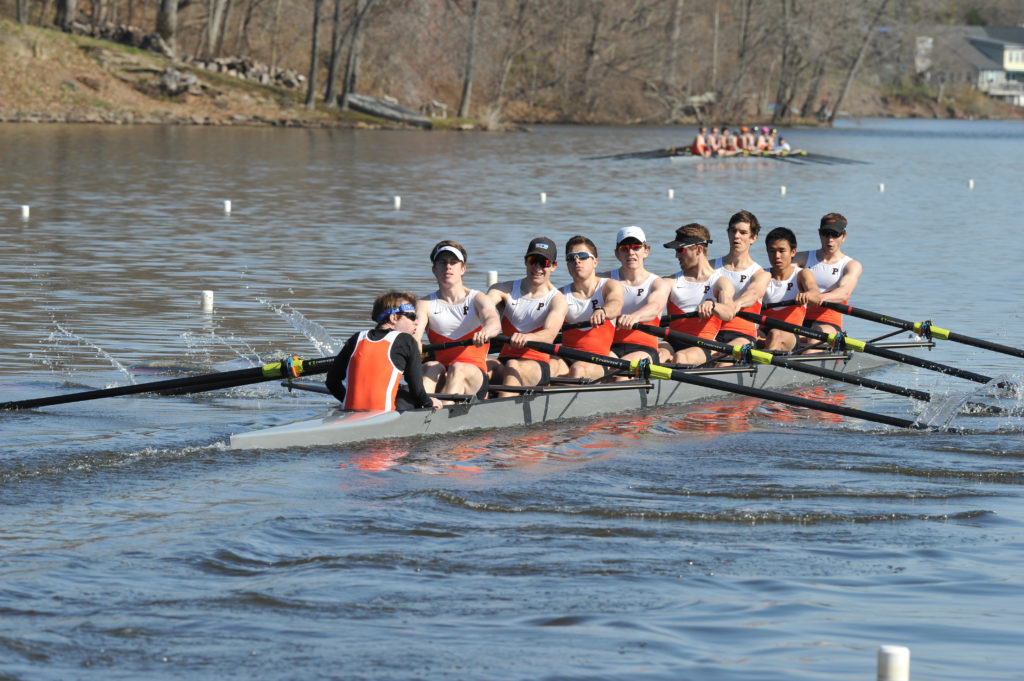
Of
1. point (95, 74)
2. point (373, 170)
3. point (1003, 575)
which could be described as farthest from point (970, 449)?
point (95, 74)

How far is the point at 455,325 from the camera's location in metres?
10.0

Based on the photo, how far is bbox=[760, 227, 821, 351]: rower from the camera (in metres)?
12.6

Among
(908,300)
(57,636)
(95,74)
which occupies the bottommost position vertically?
(57,636)

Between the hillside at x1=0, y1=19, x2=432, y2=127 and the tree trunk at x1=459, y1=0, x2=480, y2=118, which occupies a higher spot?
the tree trunk at x1=459, y1=0, x2=480, y2=118

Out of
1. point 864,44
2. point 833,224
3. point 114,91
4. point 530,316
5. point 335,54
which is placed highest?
point 864,44

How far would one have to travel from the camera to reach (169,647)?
5664 mm

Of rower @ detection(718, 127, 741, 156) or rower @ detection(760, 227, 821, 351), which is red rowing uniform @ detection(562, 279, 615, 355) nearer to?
rower @ detection(760, 227, 821, 351)

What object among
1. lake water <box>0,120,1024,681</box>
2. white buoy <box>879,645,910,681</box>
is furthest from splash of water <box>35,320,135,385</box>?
white buoy <box>879,645,910,681</box>

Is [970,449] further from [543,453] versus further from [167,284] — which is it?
[167,284]

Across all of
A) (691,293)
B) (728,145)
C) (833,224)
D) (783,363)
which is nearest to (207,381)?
(691,293)

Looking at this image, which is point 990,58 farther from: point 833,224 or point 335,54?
point 833,224

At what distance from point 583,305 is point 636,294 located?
21.8 inches

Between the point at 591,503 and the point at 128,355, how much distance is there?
5667 millimetres

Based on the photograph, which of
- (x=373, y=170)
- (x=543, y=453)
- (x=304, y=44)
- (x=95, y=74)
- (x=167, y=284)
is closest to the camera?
(x=543, y=453)
